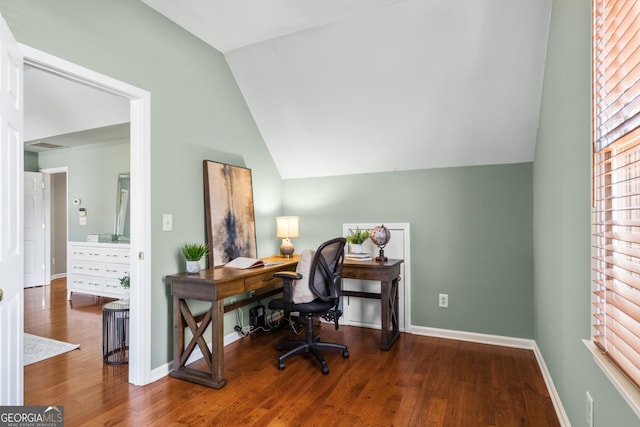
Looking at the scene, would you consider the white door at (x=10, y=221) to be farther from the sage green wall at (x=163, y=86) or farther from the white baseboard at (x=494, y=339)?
the white baseboard at (x=494, y=339)

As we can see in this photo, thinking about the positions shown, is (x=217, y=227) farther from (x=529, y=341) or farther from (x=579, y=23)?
(x=529, y=341)

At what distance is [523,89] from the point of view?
271 cm

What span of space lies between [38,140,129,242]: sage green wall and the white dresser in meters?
0.51

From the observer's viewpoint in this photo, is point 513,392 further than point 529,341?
No

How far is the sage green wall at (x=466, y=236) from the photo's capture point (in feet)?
10.4

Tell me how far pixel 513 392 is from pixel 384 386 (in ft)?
2.80

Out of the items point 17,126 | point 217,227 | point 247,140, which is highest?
point 247,140

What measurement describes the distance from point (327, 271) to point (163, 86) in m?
1.90

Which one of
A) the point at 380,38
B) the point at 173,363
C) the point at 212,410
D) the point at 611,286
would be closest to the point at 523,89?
the point at 380,38

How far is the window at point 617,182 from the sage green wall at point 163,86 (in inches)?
102

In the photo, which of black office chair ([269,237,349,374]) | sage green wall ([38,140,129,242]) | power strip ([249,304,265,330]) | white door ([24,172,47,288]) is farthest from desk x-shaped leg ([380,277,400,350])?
white door ([24,172,47,288])

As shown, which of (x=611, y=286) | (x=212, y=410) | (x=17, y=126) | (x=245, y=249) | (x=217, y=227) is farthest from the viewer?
(x=245, y=249)

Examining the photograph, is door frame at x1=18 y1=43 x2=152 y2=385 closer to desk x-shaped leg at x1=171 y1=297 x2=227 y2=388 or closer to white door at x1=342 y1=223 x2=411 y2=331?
desk x-shaped leg at x1=171 y1=297 x2=227 y2=388

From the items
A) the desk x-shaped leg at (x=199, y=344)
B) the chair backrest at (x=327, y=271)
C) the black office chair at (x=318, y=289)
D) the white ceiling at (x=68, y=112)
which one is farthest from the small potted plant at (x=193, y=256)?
the white ceiling at (x=68, y=112)
